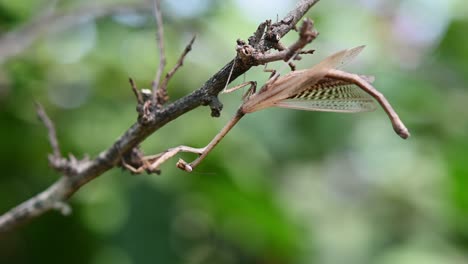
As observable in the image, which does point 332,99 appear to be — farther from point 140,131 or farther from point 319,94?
point 140,131

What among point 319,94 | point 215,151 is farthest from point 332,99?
point 215,151

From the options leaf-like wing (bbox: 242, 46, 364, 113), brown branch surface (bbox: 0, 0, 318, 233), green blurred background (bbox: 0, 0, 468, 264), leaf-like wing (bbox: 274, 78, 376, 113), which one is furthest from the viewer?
green blurred background (bbox: 0, 0, 468, 264)

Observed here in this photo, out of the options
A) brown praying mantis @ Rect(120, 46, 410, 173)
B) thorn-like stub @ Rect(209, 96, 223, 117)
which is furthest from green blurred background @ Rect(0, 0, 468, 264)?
thorn-like stub @ Rect(209, 96, 223, 117)

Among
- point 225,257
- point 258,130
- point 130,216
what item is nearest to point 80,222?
point 130,216

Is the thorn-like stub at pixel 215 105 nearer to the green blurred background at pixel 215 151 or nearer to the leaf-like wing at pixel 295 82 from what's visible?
the leaf-like wing at pixel 295 82

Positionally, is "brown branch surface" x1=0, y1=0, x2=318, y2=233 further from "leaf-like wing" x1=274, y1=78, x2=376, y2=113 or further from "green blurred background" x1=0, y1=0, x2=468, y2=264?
"green blurred background" x1=0, y1=0, x2=468, y2=264

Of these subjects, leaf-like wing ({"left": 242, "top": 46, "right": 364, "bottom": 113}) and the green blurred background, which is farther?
the green blurred background
